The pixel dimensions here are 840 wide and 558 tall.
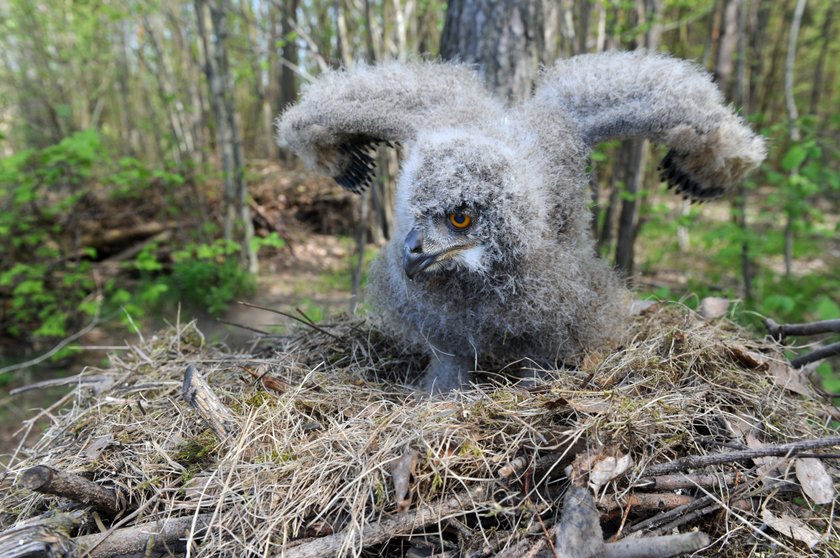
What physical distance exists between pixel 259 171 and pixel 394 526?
8418 millimetres

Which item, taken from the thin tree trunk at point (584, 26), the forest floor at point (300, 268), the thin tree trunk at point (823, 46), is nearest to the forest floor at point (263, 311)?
the forest floor at point (300, 268)

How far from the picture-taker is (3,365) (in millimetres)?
5891

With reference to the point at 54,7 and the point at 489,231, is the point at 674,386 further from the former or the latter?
the point at 54,7

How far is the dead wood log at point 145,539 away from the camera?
1466 mm

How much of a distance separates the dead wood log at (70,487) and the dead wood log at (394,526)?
615mm

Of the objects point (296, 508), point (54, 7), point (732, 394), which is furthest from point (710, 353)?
point (54, 7)

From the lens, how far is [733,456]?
151 centimetres

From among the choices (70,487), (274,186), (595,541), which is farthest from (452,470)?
(274,186)

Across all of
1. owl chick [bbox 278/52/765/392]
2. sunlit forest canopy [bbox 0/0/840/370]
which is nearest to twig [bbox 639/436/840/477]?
owl chick [bbox 278/52/765/392]

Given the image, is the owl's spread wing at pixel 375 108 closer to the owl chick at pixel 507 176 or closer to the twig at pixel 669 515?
the owl chick at pixel 507 176

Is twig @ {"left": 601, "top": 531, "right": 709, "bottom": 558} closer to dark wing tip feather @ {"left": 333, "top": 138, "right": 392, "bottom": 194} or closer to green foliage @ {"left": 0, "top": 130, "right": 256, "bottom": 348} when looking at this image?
dark wing tip feather @ {"left": 333, "top": 138, "right": 392, "bottom": 194}

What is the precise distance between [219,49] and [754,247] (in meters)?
5.45

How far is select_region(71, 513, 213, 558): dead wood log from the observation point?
4.81ft

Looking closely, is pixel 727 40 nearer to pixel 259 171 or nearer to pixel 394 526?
pixel 394 526
